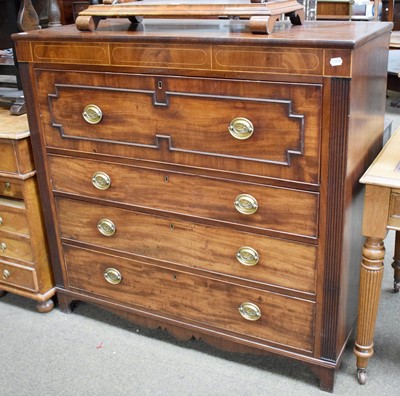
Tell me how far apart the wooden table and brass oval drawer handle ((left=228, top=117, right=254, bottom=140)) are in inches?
12.9

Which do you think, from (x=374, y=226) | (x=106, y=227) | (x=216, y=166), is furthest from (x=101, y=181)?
(x=374, y=226)

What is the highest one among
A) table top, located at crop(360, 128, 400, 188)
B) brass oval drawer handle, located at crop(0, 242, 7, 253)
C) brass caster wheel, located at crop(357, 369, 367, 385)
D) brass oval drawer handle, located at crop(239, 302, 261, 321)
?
table top, located at crop(360, 128, 400, 188)

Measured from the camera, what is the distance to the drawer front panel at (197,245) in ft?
5.47

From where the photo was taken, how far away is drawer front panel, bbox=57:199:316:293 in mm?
1667

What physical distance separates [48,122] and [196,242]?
0.65 meters

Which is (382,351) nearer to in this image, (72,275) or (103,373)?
(103,373)

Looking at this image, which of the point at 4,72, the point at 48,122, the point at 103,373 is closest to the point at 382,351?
the point at 103,373

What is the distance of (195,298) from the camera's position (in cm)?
189

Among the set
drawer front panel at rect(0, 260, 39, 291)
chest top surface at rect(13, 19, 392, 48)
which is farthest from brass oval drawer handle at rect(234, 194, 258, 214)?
drawer front panel at rect(0, 260, 39, 291)

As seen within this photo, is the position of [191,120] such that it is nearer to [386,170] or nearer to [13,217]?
[386,170]

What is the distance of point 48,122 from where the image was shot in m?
1.92

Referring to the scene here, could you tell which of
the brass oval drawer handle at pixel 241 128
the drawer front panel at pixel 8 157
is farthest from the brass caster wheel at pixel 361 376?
the drawer front panel at pixel 8 157

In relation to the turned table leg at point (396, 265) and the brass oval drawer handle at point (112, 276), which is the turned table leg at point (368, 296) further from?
the brass oval drawer handle at point (112, 276)

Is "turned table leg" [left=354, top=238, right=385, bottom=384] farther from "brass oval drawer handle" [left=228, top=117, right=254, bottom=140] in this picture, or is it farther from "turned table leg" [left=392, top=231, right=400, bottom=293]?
"turned table leg" [left=392, top=231, right=400, bottom=293]
